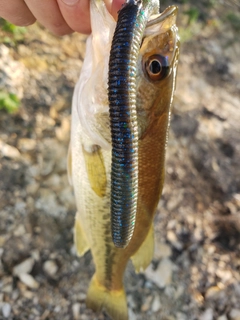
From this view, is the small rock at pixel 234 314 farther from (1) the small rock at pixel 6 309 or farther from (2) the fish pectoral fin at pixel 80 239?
(1) the small rock at pixel 6 309

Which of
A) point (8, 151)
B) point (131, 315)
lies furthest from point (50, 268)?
point (8, 151)

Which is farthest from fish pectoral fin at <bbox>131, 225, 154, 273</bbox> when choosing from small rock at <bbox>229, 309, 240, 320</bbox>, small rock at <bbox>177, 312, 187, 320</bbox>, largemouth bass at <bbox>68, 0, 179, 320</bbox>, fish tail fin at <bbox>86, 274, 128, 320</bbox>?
small rock at <bbox>229, 309, 240, 320</bbox>

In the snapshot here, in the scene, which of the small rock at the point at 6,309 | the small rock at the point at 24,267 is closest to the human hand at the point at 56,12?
the small rock at the point at 24,267

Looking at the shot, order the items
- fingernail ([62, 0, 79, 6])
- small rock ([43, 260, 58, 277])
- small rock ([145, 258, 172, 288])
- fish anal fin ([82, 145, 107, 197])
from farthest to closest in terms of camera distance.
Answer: small rock ([145, 258, 172, 288]), small rock ([43, 260, 58, 277]), fish anal fin ([82, 145, 107, 197]), fingernail ([62, 0, 79, 6])

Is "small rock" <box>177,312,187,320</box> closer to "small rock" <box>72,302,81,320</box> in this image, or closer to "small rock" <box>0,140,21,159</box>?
"small rock" <box>72,302,81,320</box>

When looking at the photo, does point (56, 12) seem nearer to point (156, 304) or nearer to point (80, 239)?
point (80, 239)

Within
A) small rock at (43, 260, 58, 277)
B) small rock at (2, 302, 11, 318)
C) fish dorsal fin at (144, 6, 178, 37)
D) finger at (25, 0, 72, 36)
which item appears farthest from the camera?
small rock at (43, 260, 58, 277)
